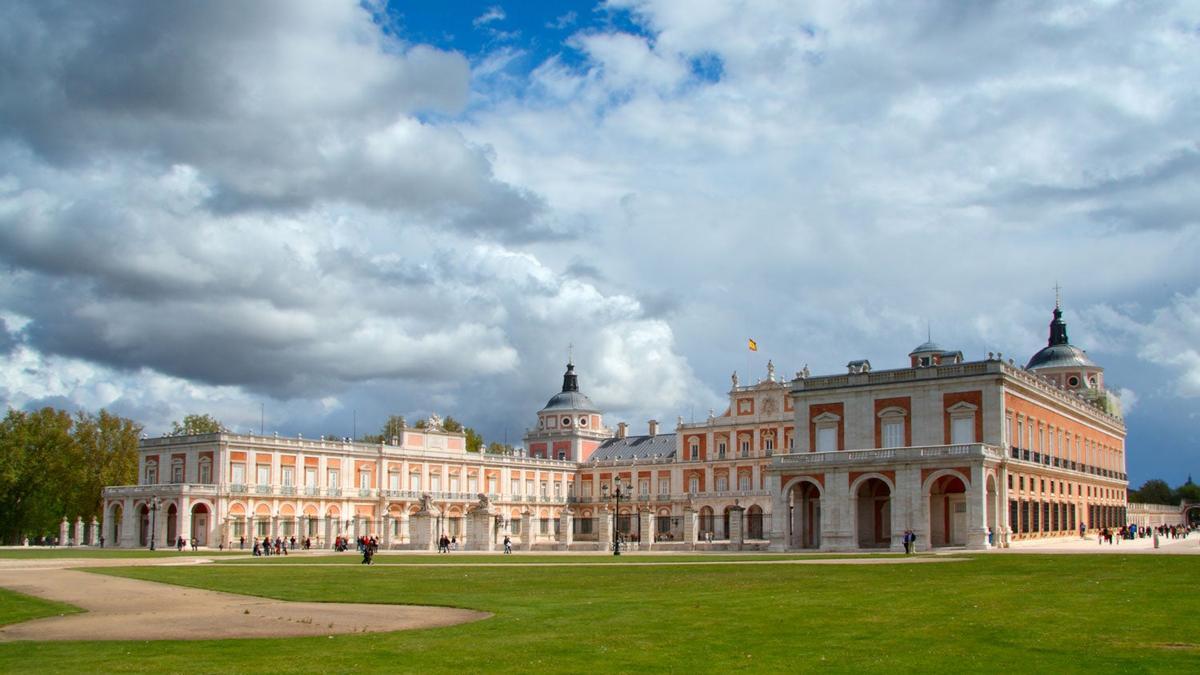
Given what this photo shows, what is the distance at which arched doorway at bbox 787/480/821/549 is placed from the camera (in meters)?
61.0

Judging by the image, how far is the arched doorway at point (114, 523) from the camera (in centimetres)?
8538

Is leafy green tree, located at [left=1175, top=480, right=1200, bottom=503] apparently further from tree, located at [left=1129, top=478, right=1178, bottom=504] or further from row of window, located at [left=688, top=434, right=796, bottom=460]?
row of window, located at [left=688, top=434, right=796, bottom=460]

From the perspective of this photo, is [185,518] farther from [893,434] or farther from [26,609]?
[26,609]

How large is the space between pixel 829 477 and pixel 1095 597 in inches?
1460

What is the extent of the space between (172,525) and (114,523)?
6.51 metres

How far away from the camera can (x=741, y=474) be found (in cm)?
9781

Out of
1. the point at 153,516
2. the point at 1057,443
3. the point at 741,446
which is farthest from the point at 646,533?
the point at 741,446

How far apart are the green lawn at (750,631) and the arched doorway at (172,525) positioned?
5714cm

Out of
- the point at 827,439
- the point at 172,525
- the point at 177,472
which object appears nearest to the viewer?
the point at 827,439

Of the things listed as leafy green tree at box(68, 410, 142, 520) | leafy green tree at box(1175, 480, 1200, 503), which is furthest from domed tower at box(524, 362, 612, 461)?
leafy green tree at box(1175, 480, 1200, 503)

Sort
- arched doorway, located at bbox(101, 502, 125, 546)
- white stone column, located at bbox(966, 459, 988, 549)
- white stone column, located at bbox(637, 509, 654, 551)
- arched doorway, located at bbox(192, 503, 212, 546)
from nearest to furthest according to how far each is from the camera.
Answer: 1. white stone column, located at bbox(966, 459, 988, 549)
2. white stone column, located at bbox(637, 509, 654, 551)
3. arched doorway, located at bbox(192, 503, 212, 546)
4. arched doorway, located at bbox(101, 502, 125, 546)

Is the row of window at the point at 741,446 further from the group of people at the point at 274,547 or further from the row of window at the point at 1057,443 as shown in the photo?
the group of people at the point at 274,547

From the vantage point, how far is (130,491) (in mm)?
84000

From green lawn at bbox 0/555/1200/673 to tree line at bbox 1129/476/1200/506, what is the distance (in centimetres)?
15999
